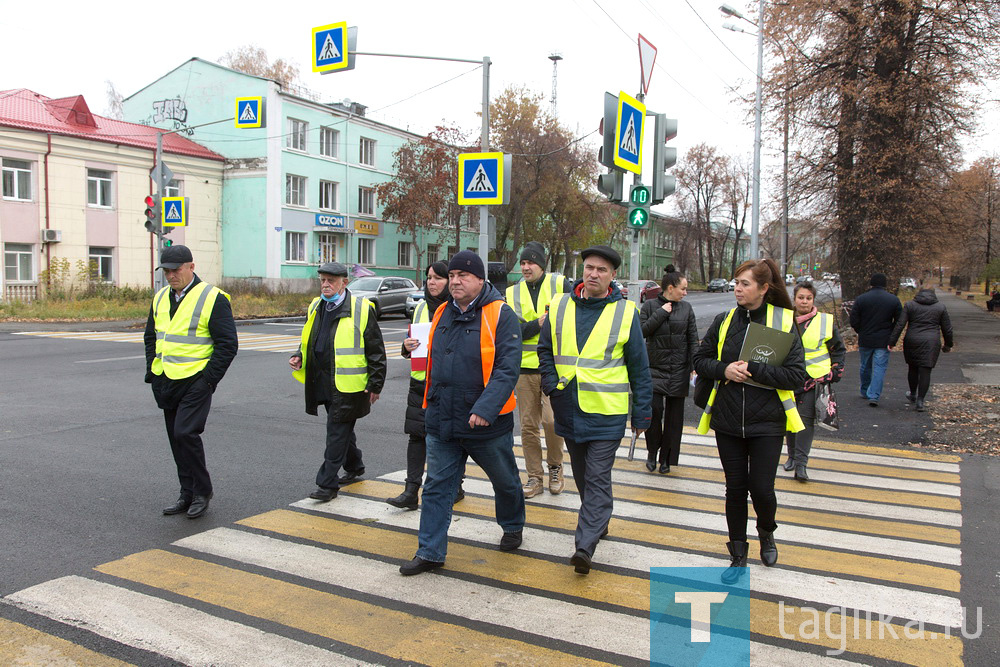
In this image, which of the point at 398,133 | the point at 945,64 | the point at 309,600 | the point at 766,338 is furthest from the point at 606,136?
the point at 398,133

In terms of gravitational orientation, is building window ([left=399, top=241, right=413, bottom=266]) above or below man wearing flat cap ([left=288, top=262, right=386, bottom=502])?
above

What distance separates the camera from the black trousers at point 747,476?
4324 millimetres

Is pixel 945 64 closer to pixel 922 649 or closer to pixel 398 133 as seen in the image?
pixel 922 649

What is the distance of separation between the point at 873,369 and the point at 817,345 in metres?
4.61

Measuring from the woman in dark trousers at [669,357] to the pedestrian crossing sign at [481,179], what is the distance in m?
4.11

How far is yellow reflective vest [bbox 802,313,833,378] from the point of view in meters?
6.49

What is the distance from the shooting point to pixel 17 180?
96.8 feet

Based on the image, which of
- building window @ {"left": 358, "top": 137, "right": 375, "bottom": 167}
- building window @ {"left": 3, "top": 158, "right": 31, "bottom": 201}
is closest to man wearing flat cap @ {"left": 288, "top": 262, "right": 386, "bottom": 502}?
building window @ {"left": 3, "top": 158, "right": 31, "bottom": 201}

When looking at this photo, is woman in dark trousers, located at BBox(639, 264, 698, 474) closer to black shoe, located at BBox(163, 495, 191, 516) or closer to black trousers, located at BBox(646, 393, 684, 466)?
black trousers, located at BBox(646, 393, 684, 466)

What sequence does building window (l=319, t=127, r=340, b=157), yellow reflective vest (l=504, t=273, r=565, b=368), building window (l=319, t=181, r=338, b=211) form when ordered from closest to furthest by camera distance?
yellow reflective vest (l=504, t=273, r=565, b=368) → building window (l=319, t=127, r=340, b=157) → building window (l=319, t=181, r=338, b=211)

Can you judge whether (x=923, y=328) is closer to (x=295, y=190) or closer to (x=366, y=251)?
(x=295, y=190)

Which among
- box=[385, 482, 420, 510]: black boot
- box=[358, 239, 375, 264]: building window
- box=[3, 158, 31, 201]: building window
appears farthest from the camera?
box=[358, 239, 375, 264]: building window

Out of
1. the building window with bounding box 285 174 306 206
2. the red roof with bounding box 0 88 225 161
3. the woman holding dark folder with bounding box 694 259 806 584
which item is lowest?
the woman holding dark folder with bounding box 694 259 806 584

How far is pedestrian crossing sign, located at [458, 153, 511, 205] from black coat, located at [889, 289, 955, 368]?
587 cm
